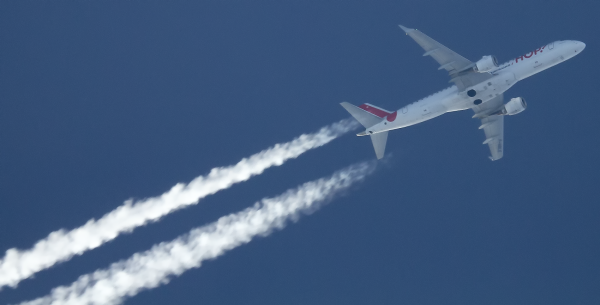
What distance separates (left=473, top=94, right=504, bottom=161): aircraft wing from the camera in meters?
56.4

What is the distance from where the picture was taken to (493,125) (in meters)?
57.8

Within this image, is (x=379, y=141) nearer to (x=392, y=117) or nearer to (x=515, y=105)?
(x=392, y=117)

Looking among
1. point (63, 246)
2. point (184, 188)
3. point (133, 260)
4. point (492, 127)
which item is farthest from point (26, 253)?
point (492, 127)

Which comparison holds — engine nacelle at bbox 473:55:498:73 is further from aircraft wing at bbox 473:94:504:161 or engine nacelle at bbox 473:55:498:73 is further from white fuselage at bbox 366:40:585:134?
aircraft wing at bbox 473:94:504:161

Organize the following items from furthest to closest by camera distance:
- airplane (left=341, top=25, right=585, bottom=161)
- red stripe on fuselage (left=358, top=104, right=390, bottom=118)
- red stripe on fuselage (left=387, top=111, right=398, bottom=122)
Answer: red stripe on fuselage (left=358, top=104, right=390, bottom=118), red stripe on fuselage (left=387, top=111, right=398, bottom=122), airplane (left=341, top=25, right=585, bottom=161)

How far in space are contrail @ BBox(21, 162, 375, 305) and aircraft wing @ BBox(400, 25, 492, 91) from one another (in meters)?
11.1

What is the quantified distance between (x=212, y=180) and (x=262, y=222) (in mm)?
4949

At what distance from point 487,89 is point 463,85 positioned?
62.8 inches

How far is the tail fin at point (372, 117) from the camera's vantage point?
54781 millimetres

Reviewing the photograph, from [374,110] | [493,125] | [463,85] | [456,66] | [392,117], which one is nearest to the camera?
[456,66]

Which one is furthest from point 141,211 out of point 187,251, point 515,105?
point 515,105

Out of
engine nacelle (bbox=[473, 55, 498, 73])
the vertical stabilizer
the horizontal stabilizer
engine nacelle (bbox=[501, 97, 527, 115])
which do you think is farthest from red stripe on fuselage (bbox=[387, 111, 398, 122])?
engine nacelle (bbox=[501, 97, 527, 115])

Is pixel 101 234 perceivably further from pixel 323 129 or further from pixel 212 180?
pixel 323 129

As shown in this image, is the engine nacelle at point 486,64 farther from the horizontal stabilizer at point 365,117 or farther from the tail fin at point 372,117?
the horizontal stabilizer at point 365,117
